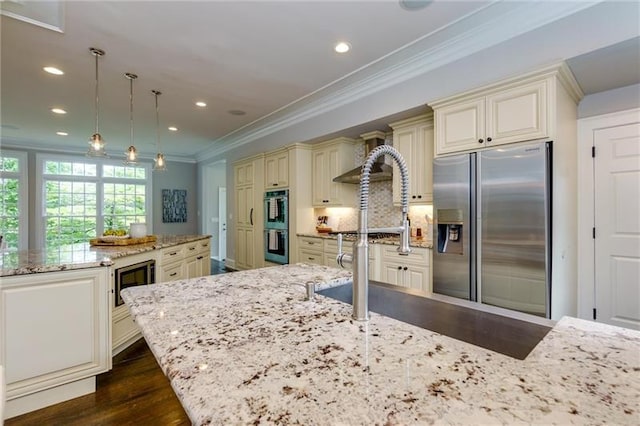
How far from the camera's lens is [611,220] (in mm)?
2590

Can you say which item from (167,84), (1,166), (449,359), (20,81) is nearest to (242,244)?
(167,84)

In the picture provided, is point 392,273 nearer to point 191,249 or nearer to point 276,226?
point 276,226

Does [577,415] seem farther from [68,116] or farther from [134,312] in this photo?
[68,116]

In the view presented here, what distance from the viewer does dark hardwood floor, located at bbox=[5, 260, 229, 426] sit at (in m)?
1.75

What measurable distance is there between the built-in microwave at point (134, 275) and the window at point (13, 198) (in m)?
5.26

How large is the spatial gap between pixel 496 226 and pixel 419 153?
1.17 meters

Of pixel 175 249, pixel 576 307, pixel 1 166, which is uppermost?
pixel 1 166

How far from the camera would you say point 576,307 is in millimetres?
2703

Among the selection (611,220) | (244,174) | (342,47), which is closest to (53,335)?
(342,47)

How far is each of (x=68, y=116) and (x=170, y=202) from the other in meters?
3.48

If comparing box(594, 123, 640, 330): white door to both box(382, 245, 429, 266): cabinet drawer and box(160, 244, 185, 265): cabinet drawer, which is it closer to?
box(382, 245, 429, 266): cabinet drawer

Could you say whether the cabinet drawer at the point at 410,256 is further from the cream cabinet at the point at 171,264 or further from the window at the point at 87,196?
the window at the point at 87,196

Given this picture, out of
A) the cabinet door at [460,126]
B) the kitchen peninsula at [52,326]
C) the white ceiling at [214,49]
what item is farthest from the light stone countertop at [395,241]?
the kitchen peninsula at [52,326]

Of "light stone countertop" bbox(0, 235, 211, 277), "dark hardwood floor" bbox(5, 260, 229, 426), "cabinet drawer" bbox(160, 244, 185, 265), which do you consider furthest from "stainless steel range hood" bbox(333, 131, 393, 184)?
"dark hardwood floor" bbox(5, 260, 229, 426)
